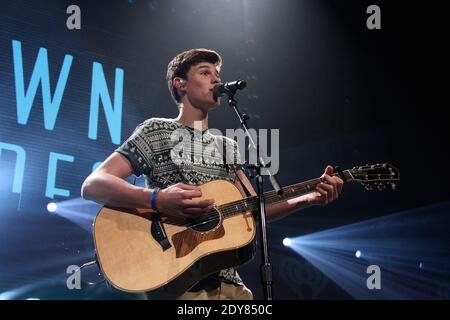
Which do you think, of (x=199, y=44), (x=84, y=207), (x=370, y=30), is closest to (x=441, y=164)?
(x=370, y=30)

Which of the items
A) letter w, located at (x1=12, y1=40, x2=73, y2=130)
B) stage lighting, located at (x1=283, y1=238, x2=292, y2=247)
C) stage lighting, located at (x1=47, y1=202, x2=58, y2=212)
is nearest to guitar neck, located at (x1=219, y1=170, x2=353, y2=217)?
stage lighting, located at (x1=47, y1=202, x2=58, y2=212)

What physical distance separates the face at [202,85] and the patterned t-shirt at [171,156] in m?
0.21

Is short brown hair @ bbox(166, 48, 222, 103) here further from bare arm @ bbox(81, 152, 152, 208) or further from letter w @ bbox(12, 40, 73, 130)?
letter w @ bbox(12, 40, 73, 130)

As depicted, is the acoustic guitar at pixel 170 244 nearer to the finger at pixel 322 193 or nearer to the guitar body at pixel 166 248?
the guitar body at pixel 166 248

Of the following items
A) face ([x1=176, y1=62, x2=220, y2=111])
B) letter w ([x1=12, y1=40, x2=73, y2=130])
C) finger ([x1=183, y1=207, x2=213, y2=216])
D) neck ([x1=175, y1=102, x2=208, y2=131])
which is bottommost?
finger ([x1=183, y1=207, x2=213, y2=216])

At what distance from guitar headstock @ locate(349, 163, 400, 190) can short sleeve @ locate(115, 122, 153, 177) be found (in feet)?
3.87

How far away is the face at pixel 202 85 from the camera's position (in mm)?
2975

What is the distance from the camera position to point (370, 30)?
588 centimetres

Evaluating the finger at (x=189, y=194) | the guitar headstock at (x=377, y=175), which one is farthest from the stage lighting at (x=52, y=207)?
the guitar headstock at (x=377, y=175)

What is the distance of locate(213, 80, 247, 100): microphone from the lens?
101 inches

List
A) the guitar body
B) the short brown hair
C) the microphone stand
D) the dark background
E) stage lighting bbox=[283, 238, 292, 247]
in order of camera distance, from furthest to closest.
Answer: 1. stage lighting bbox=[283, 238, 292, 247]
2. the dark background
3. the short brown hair
4. the guitar body
5. the microphone stand
